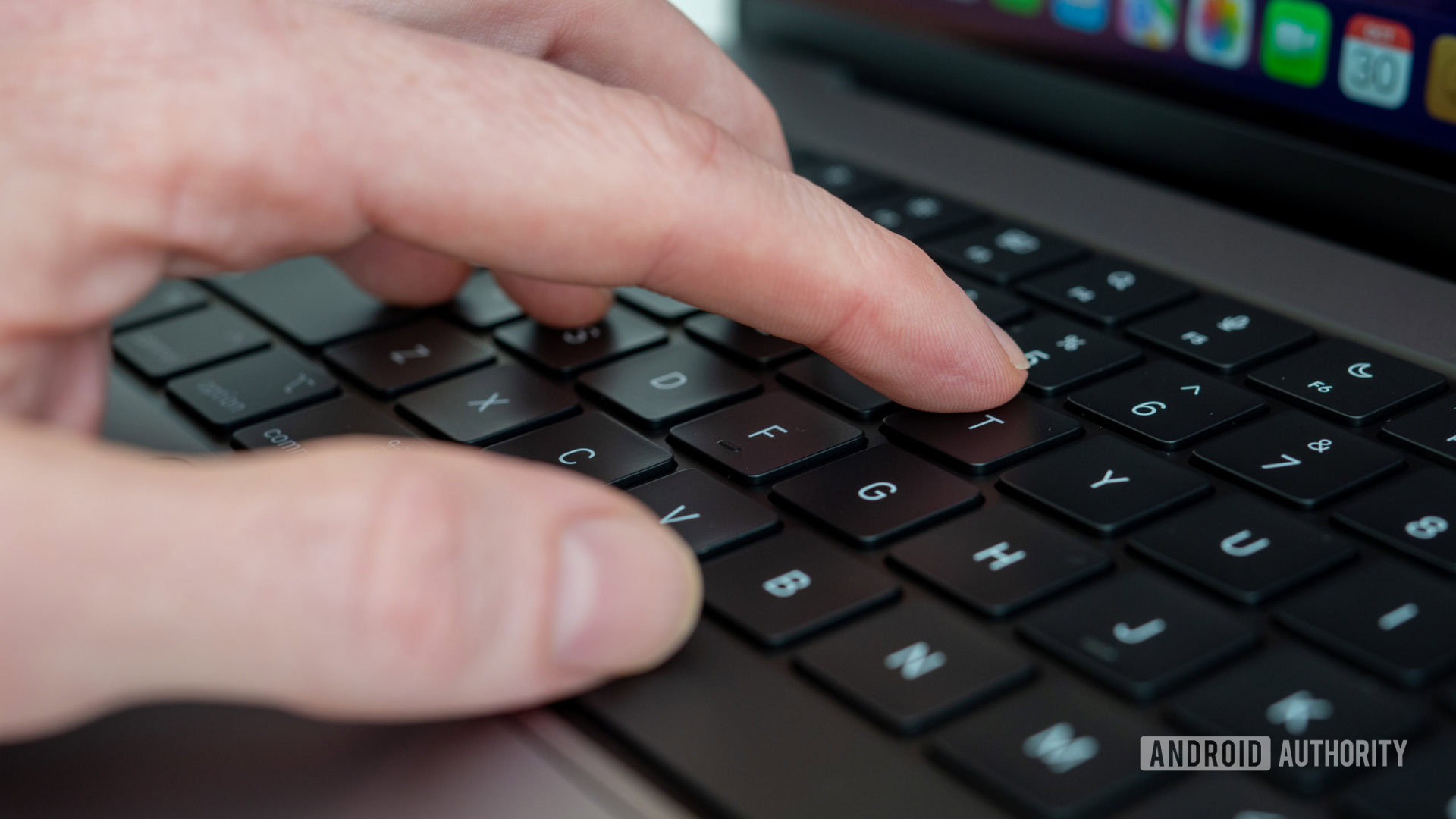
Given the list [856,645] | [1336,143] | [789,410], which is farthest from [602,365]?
[1336,143]

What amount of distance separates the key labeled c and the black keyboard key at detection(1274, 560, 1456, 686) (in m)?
0.27

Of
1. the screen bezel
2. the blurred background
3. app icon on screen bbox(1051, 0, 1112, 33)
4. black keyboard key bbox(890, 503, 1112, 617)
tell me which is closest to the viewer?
black keyboard key bbox(890, 503, 1112, 617)

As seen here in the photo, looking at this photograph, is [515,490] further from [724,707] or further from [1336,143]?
[1336,143]

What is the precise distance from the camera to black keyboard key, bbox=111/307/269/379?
65cm

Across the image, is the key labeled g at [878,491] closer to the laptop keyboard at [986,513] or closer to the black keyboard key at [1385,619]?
the laptop keyboard at [986,513]

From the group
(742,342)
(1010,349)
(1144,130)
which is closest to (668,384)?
(742,342)

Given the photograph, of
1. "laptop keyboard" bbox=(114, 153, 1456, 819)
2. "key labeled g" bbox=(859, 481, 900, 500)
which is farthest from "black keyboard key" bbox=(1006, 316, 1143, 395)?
"key labeled g" bbox=(859, 481, 900, 500)

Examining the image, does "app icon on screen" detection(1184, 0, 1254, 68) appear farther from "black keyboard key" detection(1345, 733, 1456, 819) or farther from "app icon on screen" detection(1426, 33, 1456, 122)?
"black keyboard key" detection(1345, 733, 1456, 819)

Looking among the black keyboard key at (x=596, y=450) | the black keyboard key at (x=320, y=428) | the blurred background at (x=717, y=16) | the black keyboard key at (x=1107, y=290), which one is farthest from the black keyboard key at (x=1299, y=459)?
the blurred background at (x=717, y=16)

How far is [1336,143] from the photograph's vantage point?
0.68 m

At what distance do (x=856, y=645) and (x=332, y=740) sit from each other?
17 cm

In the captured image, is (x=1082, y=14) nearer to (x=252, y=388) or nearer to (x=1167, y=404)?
(x=1167, y=404)

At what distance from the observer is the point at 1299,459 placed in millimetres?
500

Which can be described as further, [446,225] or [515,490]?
[446,225]
